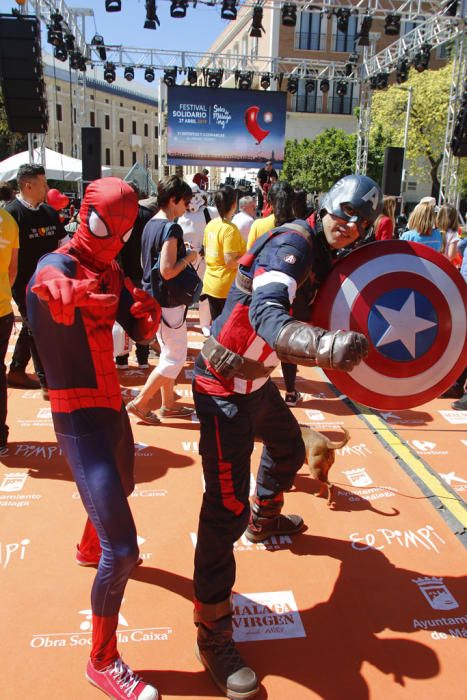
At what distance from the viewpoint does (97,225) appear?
2.20 metres

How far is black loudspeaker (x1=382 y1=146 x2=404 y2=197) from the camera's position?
1512 cm

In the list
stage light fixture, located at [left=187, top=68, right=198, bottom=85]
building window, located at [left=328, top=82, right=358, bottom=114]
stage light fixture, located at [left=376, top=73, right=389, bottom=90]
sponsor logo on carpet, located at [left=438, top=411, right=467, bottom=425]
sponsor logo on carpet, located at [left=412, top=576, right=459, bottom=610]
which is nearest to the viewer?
sponsor logo on carpet, located at [left=412, top=576, right=459, bottom=610]

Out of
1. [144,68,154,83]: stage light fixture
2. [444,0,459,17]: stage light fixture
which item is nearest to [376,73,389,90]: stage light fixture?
[444,0,459,17]: stage light fixture

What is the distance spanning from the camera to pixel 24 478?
405 cm

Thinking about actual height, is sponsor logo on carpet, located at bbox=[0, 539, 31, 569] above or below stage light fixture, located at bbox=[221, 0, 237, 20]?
below

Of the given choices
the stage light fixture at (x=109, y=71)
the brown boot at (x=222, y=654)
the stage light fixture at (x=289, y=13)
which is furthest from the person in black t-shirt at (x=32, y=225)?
the stage light fixture at (x=109, y=71)

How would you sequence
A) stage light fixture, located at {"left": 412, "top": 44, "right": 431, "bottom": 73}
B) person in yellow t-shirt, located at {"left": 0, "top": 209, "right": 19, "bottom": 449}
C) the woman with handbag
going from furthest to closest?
1. stage light fixture, located at {"left": 412, "top": 44, "right": 431, "bottom": 73}
2. the woman with handbag
3. person in yellow t-shirt, located at {"left": 0, "top": 209, "right": 19, "bottom": 449}

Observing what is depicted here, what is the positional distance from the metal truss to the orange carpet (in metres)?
11.5

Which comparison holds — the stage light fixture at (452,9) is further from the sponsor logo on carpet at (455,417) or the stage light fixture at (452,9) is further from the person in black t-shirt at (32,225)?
the person in black t-shirt at (32,225)

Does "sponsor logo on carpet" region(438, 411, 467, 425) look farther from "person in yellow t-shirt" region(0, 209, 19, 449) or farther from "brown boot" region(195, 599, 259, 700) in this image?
"person in yellow t-shirt" region(0, 209, 19, 449)

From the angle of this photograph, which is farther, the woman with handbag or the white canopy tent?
the white canopy tent

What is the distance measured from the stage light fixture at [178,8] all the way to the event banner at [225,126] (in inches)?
277

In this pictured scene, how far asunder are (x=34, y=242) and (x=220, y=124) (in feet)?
58.1

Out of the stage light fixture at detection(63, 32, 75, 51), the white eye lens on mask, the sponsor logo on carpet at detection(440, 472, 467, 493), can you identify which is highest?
the stage light fixture at detection(63, 32, 75, 51)
